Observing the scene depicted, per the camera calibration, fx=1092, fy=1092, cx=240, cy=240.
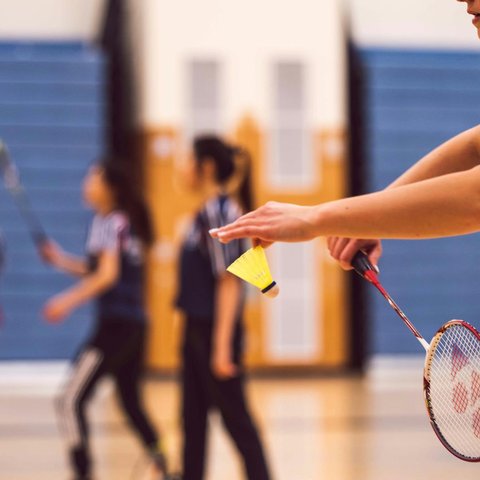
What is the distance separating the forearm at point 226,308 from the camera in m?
4.69

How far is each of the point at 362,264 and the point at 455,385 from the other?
42cm

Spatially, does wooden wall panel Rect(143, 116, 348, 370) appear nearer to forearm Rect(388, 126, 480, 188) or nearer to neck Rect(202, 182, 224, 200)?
neck Rect(202, 182, 224, 200)

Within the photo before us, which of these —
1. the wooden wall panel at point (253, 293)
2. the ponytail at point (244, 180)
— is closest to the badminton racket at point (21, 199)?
the wooden wall panel at point (253, 293)

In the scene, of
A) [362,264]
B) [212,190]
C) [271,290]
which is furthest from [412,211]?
[212,190]

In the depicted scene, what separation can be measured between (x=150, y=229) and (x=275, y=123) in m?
6.59

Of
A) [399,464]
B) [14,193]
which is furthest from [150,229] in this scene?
[14,193]

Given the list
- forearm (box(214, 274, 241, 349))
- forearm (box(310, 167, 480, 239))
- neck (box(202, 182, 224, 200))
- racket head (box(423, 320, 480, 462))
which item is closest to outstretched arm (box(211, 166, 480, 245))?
forearm (box(310, 167, 480, 239))

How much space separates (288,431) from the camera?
308 inches

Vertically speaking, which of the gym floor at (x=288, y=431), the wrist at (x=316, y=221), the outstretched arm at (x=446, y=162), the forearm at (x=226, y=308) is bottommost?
the gym floor at (x=288, y=431)

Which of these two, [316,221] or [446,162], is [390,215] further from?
[446,162]

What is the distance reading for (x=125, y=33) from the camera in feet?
43.0

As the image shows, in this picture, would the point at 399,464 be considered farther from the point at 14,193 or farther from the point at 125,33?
the point at 125,33

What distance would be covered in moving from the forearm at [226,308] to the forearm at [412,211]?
2573 millimetres

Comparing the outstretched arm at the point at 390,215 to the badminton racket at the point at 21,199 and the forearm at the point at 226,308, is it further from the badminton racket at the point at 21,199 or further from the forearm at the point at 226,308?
the badminton racket at the point at 21,199
